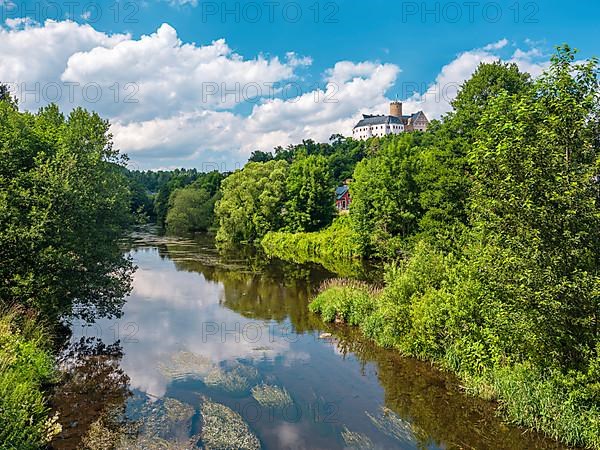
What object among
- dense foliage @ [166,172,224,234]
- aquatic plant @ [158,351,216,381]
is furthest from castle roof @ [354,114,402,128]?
aquatic plant @ [158,351,216,381]

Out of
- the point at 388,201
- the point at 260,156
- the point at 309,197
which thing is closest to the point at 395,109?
the point at 260,156

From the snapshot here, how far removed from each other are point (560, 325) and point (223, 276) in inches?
1098

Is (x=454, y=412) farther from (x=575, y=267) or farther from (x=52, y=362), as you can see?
(x=52, y=362)

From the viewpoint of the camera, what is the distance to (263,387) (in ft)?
47.6

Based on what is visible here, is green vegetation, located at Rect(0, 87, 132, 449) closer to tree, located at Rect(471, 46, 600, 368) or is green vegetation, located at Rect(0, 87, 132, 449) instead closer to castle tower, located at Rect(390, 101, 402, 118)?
tree, located at Rect(471, 46, 600, 368)

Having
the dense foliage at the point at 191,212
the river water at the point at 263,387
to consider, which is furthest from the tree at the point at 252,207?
the river water at the point at 263,387

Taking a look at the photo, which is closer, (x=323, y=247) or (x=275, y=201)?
(x=323, y=247)

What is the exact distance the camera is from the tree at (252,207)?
56344mm

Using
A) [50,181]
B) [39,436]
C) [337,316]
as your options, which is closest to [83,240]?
[50,181]

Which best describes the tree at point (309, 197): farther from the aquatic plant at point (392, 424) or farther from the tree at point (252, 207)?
the aquatic plant at point (392, 424)

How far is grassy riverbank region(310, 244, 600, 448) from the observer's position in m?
9.92

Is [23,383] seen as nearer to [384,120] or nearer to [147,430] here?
[147,430]

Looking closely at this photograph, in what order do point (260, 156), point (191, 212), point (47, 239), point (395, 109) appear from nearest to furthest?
1. point (47, 239)
2. point (191, 212)
3. point (260, 156)
4. point (395, 109)

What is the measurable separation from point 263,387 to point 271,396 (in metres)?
0.70
